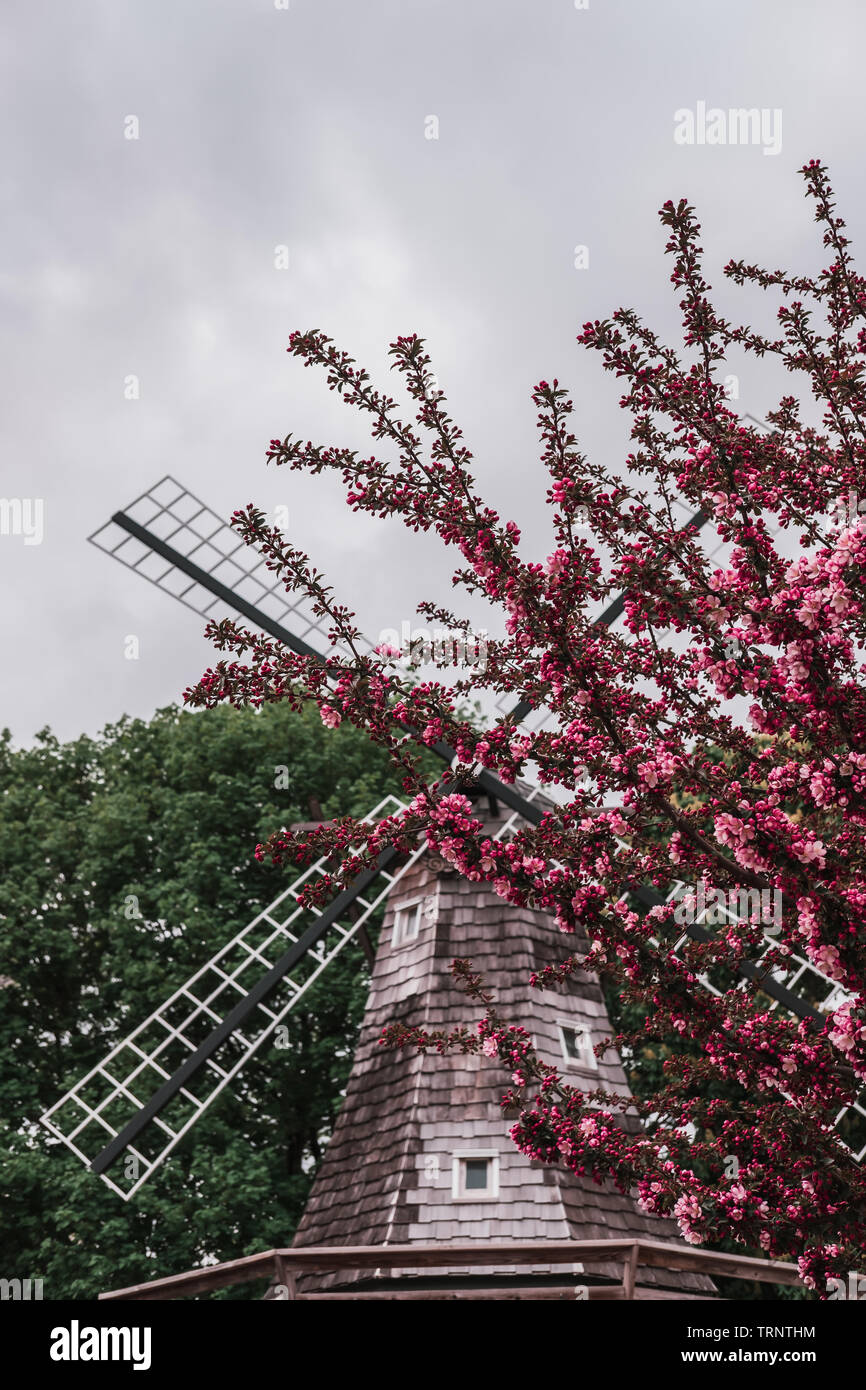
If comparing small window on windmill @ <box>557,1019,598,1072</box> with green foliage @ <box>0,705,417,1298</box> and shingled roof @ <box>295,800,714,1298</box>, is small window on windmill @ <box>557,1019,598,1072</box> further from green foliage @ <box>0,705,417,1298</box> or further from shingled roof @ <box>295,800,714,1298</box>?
green foliage @ <box>0,705,417,1298</box>

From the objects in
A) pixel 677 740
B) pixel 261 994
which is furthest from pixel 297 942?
pixel 677 740

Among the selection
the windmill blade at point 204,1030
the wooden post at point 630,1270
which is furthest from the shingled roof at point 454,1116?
the wooden post at point 630,1270

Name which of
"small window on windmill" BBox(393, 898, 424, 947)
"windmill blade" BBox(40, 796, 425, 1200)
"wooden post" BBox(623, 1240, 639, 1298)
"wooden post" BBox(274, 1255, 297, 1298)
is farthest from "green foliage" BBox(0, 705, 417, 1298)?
"wooden post" BBox(623, 1240, 639, 1298)

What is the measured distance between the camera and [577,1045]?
11.5 meters

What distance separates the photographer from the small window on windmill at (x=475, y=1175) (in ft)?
33.0

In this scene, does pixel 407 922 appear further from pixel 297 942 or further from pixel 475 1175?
pixel 475 1175

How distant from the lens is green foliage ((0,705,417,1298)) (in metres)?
15.5

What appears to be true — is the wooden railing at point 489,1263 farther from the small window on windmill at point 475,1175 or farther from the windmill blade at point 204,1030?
the windmill blade at point 204,1030

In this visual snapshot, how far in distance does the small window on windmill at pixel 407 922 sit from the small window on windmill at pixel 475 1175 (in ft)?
8.57
